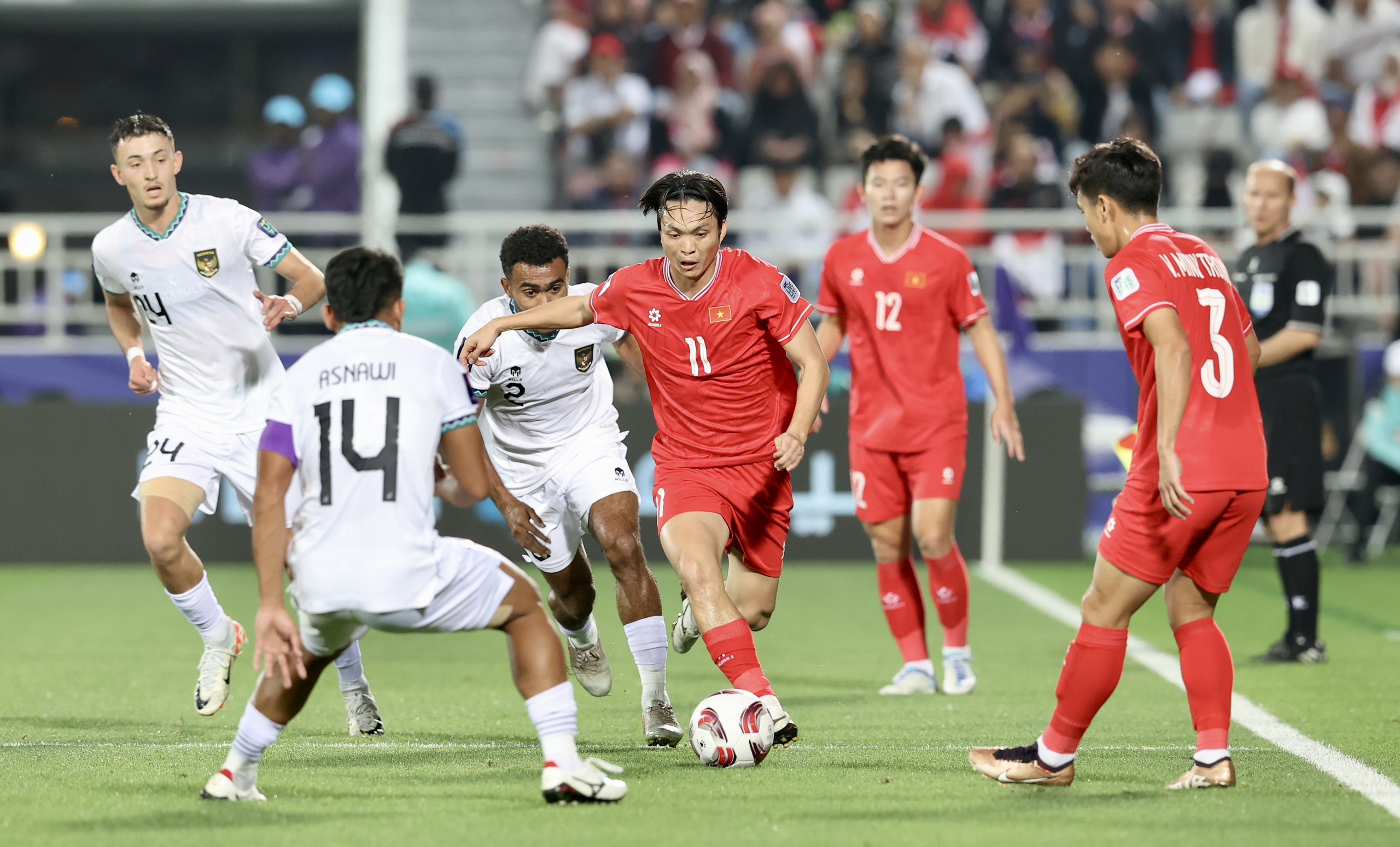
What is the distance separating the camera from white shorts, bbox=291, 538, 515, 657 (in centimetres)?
520

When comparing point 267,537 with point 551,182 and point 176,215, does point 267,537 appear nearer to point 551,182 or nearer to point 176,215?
point 176,215

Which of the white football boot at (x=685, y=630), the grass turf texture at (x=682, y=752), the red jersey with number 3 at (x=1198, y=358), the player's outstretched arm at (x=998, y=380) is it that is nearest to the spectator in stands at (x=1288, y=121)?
the grass turf texture at (x=682, y=752)

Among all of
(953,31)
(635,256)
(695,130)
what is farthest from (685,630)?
(953,31)

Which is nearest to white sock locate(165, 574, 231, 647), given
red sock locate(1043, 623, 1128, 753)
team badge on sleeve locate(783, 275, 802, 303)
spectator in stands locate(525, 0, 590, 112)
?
team badge on sleeve locate(783, 275, 802, 303)

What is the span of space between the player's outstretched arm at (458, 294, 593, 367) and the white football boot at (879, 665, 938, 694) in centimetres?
262

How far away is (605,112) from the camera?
58.3 ft

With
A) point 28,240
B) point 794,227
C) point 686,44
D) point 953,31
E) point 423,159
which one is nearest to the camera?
point 794,227

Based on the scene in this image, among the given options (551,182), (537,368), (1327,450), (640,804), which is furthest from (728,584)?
(551,182)

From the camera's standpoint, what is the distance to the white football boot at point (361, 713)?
6.96 metres

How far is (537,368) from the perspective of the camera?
7.28 metres

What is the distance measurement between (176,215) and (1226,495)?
4355 millimetres

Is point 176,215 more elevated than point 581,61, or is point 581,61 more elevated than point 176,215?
point 581,61

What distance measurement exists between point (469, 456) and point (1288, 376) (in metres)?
5.51

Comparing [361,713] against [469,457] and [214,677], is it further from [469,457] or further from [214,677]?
[469,457]
